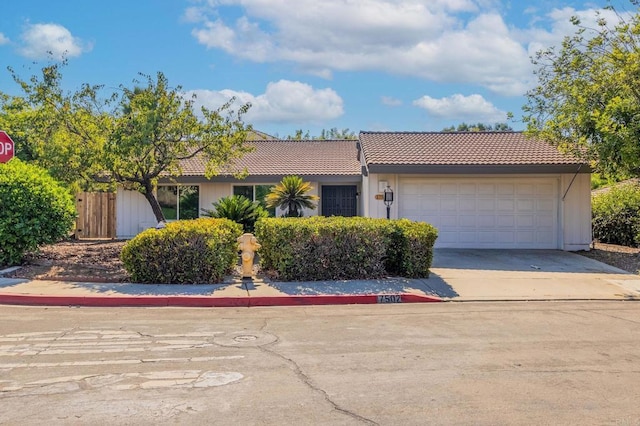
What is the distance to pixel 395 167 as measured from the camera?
623 inches

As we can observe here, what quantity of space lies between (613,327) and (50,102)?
42.2ft

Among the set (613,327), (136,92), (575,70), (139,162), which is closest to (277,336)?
(613,327)

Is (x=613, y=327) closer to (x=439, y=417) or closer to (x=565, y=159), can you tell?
(x=439, y=417)

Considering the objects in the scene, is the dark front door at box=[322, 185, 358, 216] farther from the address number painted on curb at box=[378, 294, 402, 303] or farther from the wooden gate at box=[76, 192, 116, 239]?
the address number painted on curb at box=[378, 294, 402, 303]

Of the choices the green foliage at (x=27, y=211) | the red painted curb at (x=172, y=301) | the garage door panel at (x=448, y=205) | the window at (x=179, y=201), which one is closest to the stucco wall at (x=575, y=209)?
the garage door panel at (x=448, y=205)

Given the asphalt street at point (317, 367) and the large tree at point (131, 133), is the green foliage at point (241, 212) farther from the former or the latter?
the asphalt street at point (317, 367)

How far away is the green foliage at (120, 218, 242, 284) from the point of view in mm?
10477

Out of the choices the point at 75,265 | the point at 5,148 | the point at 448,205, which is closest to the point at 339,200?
the point at 448,205

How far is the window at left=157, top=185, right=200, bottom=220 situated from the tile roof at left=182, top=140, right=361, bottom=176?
0.87 meters

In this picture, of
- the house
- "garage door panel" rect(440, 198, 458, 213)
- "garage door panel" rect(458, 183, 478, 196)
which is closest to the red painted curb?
the house

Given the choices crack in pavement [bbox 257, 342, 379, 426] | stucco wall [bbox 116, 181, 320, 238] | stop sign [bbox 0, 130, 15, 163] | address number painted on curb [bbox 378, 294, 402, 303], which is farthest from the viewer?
stucco wall [bbox 116, 181, 320, 238]

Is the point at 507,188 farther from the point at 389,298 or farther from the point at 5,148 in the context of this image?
the point at 5,148

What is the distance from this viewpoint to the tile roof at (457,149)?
16172mm

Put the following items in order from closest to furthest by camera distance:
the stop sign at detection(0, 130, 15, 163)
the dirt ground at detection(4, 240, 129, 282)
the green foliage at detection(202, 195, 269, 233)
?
the dirt ground at detection(4, 240, 129, 282) → the stop sign at detection(0, 130, 15, 163) → the green foliage at detection(202, 195, 269, 233)
